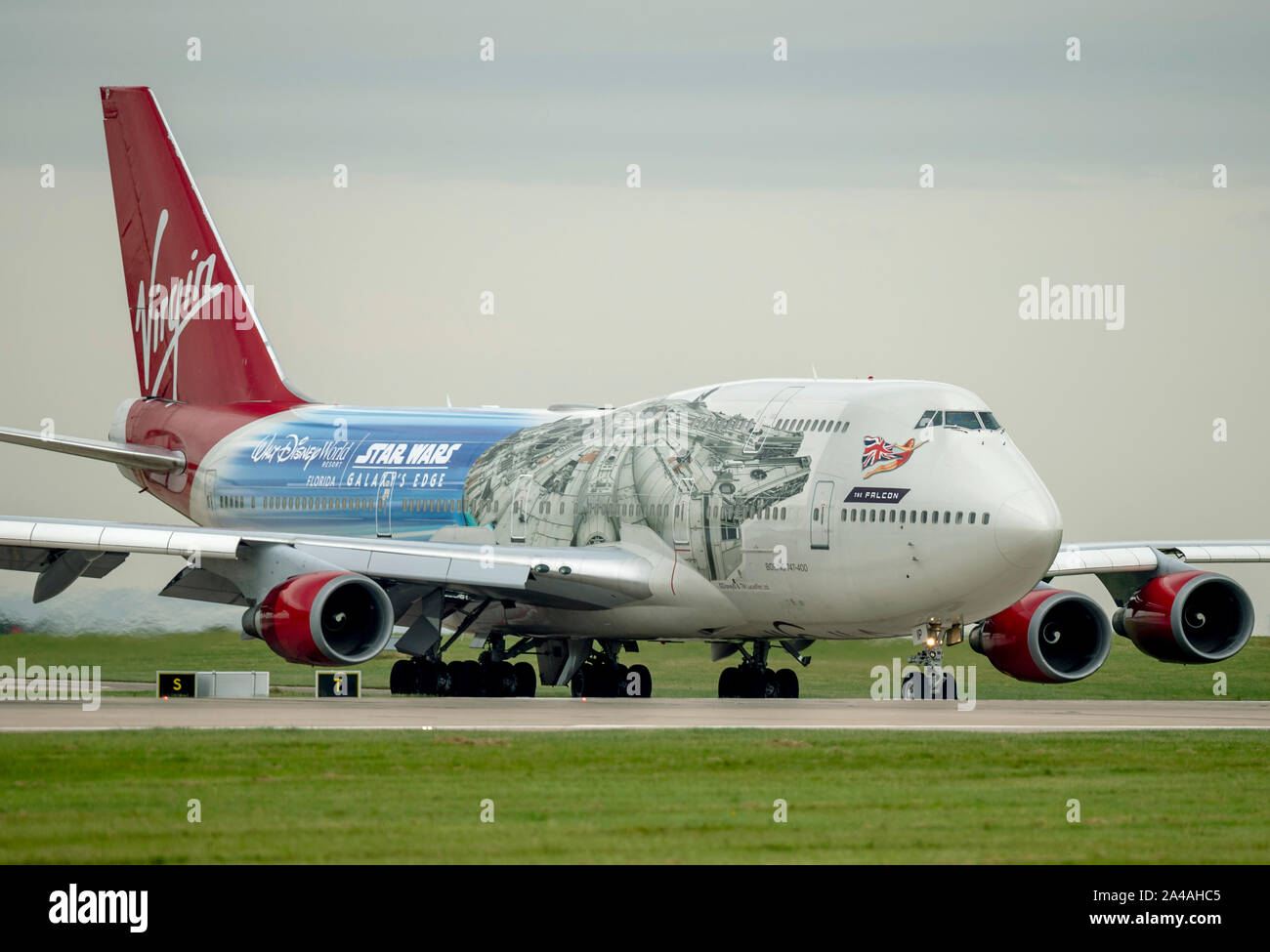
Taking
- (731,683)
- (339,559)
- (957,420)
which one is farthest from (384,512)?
(957,420)

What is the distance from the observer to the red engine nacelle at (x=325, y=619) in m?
33.5

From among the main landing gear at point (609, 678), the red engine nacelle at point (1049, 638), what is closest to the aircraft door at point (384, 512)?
the main landing gear at point (609, 678)

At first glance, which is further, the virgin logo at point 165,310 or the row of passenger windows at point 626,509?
the virgin logo at point 165,310

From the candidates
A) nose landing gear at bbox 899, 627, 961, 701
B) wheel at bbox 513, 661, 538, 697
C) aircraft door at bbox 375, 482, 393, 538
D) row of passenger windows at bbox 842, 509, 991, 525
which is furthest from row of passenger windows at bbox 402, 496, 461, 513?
row of passenger windows at bbox 842, 509, 991, 525

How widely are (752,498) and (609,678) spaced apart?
21.9 feet

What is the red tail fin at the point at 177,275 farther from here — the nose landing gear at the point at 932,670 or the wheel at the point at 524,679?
the nose landing gear at the point at 932,670

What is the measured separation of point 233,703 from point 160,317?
17759mm

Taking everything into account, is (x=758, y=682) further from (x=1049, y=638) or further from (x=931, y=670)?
(x=1049, y=638)

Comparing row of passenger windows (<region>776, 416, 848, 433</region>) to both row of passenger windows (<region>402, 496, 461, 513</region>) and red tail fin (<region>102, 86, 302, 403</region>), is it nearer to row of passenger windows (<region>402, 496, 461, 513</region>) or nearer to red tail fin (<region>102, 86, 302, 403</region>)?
row of passenger windows (<region>402, 496, 461, 513</region>)

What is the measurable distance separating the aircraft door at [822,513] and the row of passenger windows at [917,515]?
34 cm

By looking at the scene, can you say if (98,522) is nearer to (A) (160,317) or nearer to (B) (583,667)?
(B) (583,667)

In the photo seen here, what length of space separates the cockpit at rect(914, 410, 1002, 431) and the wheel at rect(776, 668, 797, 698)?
6.81m
